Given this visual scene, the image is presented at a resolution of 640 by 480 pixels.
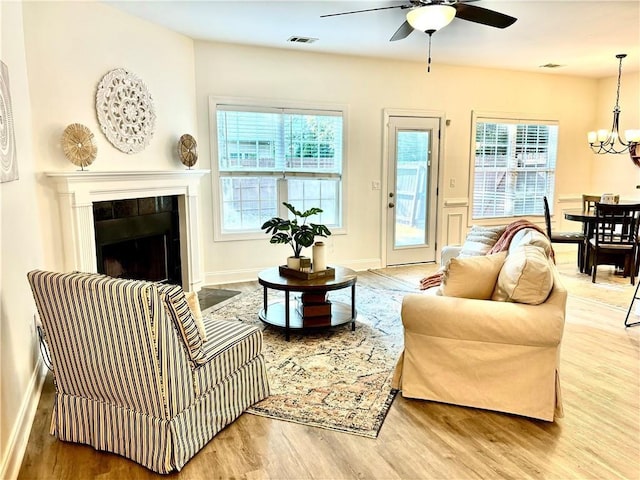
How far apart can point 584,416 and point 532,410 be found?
12.3 inches

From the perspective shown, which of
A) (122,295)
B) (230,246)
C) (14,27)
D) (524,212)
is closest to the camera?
(122,295)

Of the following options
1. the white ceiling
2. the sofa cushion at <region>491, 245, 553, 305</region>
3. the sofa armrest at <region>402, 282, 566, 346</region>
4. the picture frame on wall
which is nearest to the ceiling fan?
the white ceiling

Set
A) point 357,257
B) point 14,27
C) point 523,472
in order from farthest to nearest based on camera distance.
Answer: point 357,257, point 14,27, point 523,472

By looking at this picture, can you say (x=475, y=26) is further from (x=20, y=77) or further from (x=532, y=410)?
(x=20, y=77)

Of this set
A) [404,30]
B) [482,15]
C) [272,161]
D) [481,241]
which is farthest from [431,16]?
[272,161]

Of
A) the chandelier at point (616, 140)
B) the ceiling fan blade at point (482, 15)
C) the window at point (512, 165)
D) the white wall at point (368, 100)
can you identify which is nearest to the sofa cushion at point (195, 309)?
the ceiling fan blade at point (482, 15)

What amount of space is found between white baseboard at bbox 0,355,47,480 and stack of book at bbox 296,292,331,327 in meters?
1.79

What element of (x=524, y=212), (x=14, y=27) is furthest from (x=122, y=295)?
(x=524, y=212)

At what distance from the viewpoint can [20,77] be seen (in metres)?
3.10

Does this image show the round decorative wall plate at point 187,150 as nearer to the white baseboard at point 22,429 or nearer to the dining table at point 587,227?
the white baseboard at point 22,429

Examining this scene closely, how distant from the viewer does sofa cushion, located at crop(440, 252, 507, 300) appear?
258 centimetres

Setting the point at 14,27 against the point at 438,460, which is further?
the point at 14,27

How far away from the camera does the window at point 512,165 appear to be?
6.66m

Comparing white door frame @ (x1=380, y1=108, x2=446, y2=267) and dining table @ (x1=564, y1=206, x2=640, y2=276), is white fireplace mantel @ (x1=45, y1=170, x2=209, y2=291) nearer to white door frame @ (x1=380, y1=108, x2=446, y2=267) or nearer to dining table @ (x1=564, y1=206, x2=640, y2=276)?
white door frame @ (x1=380, y1=108, x2=446, y2=267)
